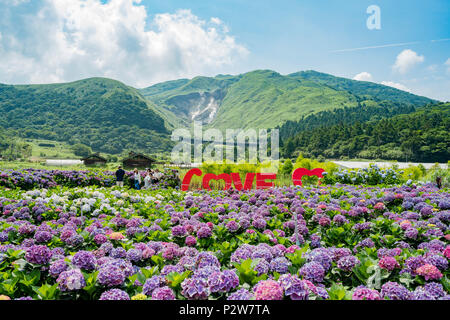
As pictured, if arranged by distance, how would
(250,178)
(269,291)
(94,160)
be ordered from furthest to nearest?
(94,160), (250,178), (269,291)

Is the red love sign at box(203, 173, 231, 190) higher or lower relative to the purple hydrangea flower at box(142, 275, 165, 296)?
lower

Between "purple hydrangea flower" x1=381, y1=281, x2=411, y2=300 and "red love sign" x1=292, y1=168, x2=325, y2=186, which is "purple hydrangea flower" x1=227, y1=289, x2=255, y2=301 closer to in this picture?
"purple hydrangea flower" x1=381, y1=281, x2=411, y2=300

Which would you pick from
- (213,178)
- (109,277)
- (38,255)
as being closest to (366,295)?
(109,277)

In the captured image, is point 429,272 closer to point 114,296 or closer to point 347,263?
point 347,263

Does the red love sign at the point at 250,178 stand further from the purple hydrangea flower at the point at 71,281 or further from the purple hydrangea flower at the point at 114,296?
the purple hydrangea flower at the point at 114,296

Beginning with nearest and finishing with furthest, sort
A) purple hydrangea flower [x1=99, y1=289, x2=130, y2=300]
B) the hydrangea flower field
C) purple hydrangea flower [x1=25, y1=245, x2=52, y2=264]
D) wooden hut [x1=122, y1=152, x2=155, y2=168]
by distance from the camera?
purple hydrangea flower [x1=99, y1=289, x2=130, y2=300]
the hydrangea flower field
purple hydrangea flower [x1=25, y1=245, x2=52, y2=264]
wooden hut [x1=122, y1=152, x2=155, y2=168]

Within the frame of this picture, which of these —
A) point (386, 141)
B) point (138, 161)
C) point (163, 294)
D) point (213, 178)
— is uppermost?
point (386, 141)

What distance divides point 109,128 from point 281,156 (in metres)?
126

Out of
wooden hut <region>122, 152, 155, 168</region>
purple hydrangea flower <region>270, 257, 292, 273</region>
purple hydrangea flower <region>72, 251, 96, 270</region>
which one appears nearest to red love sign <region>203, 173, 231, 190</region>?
purple hydrangea flower <region>270, 257, 292, 273</region>

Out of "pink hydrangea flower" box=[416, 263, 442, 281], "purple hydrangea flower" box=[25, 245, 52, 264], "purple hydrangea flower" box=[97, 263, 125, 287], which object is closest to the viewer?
"purple hydrangea flower" box=[97, 263, 125, 287]

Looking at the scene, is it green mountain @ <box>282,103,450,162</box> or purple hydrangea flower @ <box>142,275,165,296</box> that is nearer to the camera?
purple hydrangea flower @ <box>142,275,165,296</box>

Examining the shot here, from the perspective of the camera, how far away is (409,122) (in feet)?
317

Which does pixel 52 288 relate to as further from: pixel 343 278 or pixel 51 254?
pixel 343 278
